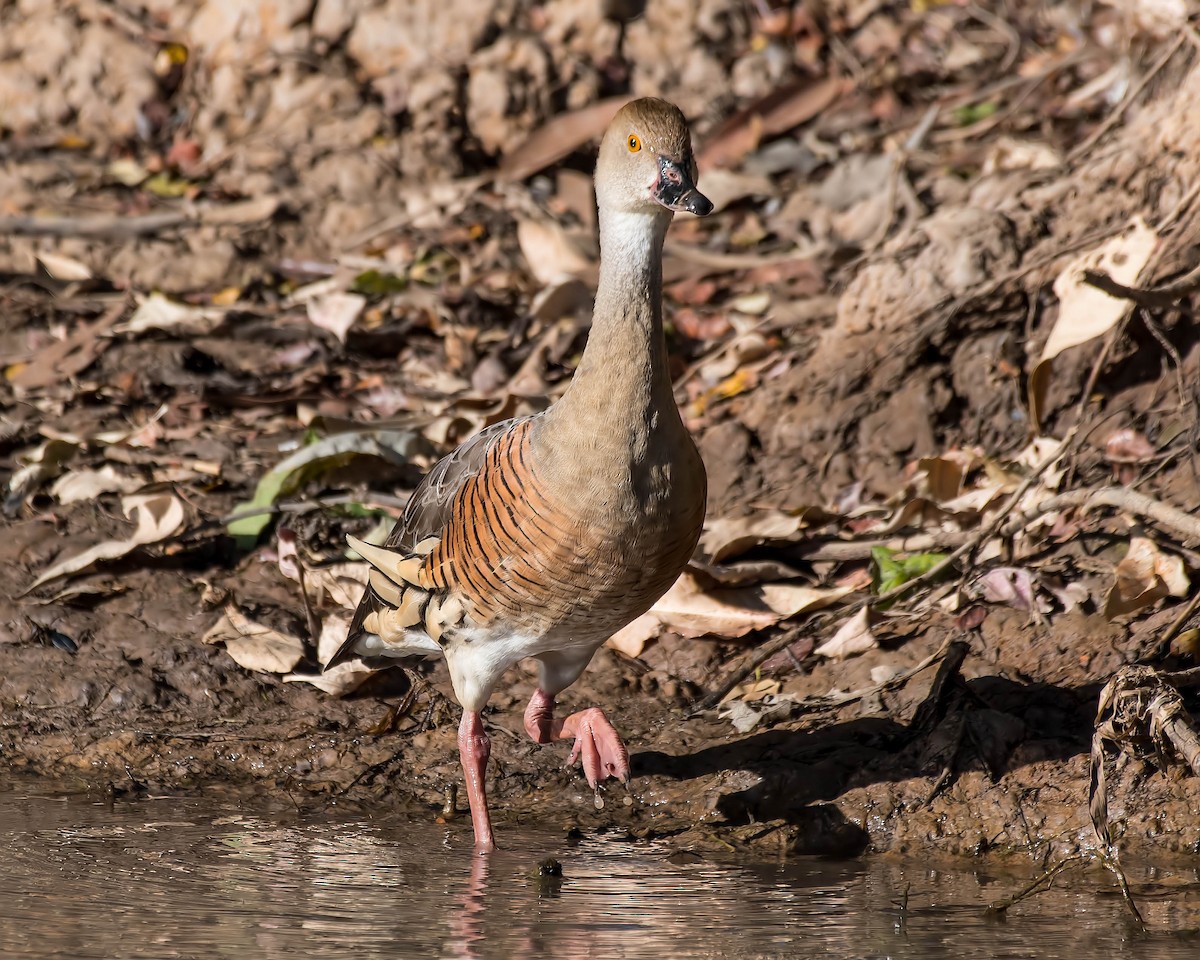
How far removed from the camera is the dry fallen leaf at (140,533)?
21.4 feet

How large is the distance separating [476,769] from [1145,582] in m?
2.35

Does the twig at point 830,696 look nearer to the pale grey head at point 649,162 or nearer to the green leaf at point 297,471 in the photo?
the pale grey head at point 649,162

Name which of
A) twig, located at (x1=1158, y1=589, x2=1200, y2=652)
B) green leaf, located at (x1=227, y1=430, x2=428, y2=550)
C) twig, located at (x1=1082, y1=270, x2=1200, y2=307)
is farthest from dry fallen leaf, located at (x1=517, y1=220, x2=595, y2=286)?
twig, located at (x1=1158, y1=589, x2=1200, y2=652)

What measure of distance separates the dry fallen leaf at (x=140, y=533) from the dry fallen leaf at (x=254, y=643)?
53 centimetres

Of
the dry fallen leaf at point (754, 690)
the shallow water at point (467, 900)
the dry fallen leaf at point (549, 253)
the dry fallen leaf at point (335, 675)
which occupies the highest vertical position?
the dry fallen leaf at point (549, 253)

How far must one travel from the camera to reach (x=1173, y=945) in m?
4.06

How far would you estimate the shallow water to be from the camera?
404 centimetres

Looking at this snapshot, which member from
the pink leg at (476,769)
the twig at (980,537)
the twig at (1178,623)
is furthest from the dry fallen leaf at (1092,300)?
the pink leg at (476,769)

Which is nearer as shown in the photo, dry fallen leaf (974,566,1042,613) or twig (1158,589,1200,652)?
twig (1158,589,1200,652)

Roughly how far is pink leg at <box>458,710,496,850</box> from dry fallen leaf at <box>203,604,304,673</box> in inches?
42.4

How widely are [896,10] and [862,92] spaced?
0.76 metres

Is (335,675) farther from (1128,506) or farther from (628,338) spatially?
(1128,506)

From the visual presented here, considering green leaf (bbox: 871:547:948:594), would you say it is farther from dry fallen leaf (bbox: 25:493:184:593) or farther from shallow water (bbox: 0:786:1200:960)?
dry fallen leaf (bbox: 25:493:184:593)

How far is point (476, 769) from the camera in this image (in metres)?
5.13
